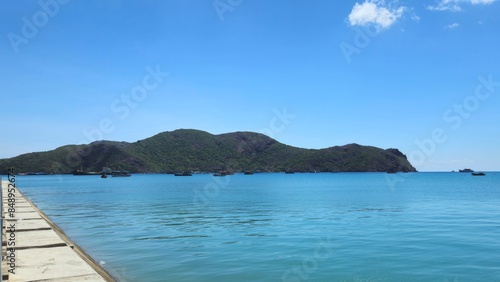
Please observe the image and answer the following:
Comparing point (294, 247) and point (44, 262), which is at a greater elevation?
point (44, 262)

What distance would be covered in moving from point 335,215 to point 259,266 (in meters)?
24.0

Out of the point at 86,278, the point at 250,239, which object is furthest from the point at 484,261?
the point at 86,278

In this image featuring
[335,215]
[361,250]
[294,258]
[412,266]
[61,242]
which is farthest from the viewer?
[335,215]

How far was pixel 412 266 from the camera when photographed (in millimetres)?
18125

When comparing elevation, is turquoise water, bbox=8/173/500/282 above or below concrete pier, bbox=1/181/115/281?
below

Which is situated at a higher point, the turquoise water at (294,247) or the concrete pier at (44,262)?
the concrete pier at (44,262)

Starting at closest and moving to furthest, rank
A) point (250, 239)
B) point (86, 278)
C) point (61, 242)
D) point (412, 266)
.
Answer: point (86, 278) → point (61, 242) → point (412, 266) → point (250, 239)

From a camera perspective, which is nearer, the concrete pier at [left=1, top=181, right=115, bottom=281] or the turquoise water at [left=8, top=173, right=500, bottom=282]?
the concrete pier at [left=1, top=181, right=115, bottom=281]

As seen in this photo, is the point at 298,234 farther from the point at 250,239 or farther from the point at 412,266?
the point at 412,266

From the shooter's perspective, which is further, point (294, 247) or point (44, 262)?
point (294, 247)

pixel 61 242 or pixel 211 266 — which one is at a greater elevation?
pixel 61 242

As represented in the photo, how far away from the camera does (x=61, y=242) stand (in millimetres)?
16828

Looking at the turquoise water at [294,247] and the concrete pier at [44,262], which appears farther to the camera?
the turquoise water at [294,247]

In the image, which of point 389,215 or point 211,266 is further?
point 389,215
